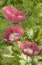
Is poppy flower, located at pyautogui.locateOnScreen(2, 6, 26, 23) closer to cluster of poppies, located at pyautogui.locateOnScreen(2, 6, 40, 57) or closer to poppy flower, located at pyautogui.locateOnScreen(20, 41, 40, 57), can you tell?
cluster of poppies, located at pyautogui.locateOnScreen(2, 6, 40, 57)

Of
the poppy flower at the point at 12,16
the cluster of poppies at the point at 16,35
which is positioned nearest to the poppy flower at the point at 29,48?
the cluster of poppies at the point at 16,35

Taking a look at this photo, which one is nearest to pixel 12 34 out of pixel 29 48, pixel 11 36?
pixel 11 36

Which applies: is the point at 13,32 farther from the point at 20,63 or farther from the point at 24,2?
the point at 24,2

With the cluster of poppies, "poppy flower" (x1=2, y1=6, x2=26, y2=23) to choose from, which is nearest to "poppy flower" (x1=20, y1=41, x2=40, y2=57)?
the cluster of poppies

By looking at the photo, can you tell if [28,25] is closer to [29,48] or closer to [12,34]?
[12,34]

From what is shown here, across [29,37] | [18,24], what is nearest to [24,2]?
[18,24]

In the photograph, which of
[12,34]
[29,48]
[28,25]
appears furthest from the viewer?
[28,25]
